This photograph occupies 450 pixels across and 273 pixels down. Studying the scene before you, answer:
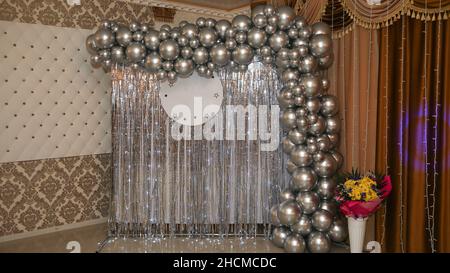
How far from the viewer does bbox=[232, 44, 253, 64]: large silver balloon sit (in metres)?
3.34

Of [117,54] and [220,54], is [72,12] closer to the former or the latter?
[117,54]

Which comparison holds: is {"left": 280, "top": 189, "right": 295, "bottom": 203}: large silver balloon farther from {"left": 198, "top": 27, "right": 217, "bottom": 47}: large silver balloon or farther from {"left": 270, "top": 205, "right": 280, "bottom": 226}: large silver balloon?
{"left": 198, "top": 27, "right": 217, "bottom": 47}: large silver balloon

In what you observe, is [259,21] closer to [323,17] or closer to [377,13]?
[323,17]

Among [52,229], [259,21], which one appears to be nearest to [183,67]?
[259,21]

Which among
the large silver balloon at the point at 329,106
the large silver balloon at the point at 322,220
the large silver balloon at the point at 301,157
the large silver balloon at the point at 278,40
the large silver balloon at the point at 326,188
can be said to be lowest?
the large silver balloon at the point at 322,220

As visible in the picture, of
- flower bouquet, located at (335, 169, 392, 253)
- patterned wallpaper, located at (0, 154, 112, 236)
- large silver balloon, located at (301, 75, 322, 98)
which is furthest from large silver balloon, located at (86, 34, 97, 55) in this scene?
flower bouquet, located at (335, 169, 392, 253)

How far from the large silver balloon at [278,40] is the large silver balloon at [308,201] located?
1268 millimetres

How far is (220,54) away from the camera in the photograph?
334cm

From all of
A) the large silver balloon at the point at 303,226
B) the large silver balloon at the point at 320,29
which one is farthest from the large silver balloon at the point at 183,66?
the large silver balloon at the point at 303,226

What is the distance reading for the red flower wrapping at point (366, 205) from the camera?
2.98m

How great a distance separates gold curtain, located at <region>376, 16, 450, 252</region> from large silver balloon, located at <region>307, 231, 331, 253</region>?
1.50ft

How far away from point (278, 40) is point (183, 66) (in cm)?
85

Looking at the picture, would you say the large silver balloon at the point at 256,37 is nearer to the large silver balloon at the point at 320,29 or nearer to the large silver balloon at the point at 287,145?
the large silver balloon at the point at 320,29

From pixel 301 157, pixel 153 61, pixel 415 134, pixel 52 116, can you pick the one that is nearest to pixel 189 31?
pixel 153 61
